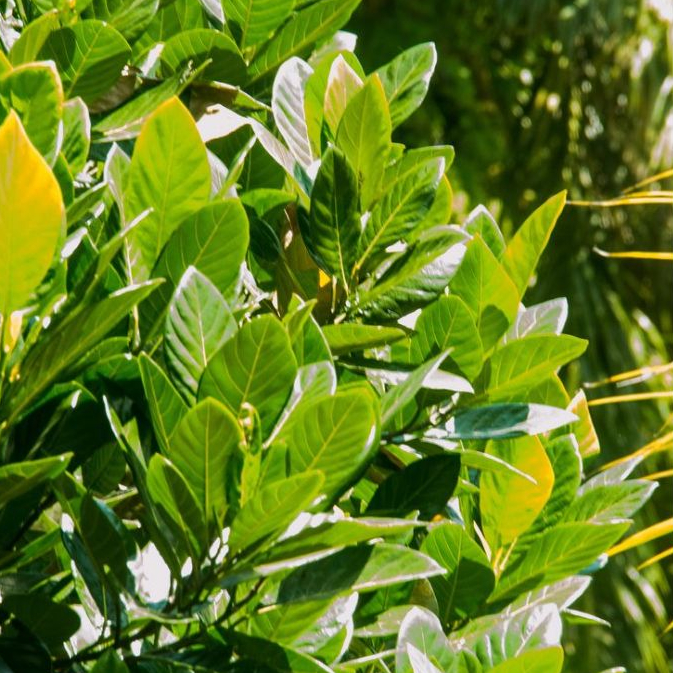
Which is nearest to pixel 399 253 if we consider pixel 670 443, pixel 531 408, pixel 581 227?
pixel 531 408

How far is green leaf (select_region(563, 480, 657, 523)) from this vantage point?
0.69 metres

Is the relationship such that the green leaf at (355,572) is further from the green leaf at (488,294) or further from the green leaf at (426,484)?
the green leaf at (488,294)

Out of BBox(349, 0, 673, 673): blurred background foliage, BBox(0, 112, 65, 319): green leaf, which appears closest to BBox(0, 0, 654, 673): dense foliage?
BBox(0, 112, 65, 319): green leaf

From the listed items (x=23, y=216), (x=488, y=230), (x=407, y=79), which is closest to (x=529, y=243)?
(x=488, y=230)

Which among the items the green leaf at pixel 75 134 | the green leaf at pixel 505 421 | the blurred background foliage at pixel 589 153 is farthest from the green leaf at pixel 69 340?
the blurred background foliage at pixel 589 153

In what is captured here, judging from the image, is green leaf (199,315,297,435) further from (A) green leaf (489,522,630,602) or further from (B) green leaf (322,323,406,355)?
(A) green leaf (489,522,630,602)

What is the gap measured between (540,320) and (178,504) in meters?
0.34

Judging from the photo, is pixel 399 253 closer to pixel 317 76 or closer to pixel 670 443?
pixel 317 76

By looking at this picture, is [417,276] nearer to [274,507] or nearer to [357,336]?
[357,336]

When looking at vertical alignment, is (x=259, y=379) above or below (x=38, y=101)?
below

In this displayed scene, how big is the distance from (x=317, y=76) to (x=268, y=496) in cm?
33

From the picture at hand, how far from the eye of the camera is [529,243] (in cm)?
71

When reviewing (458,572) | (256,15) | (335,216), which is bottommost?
(458,572)

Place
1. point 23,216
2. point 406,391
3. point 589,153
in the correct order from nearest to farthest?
point 23,216
point 406,391
point 589,153
